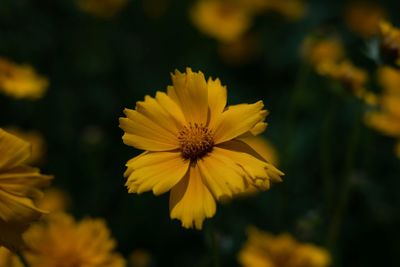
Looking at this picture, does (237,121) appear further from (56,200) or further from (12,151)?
(56,200)

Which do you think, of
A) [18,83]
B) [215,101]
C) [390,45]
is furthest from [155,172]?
[18,83]

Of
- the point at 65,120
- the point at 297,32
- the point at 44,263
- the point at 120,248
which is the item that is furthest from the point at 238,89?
the point at 44,263

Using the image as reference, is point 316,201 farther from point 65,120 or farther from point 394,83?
point 65,120

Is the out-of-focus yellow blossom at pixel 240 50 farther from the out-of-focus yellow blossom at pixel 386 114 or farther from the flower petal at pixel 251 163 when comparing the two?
the flower petal at pixel 251 163

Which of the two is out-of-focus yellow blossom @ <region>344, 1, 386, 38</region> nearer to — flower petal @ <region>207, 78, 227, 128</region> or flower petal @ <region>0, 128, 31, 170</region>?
flower petal @ <region>207, 78, 227, 128</region>

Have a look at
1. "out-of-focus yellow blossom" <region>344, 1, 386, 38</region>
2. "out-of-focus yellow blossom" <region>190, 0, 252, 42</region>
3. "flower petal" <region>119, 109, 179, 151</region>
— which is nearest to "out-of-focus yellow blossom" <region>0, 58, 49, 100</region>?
"flower petal" <region>119, 109, 179, 151</region>
